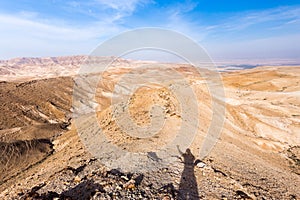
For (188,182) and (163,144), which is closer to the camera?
(188,182)

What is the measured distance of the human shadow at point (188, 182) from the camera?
7.37 meters

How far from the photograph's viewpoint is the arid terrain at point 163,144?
783cm

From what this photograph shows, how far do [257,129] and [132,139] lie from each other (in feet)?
49.1

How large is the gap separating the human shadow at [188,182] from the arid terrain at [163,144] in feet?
0.14

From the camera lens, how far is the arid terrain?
7.83 metres

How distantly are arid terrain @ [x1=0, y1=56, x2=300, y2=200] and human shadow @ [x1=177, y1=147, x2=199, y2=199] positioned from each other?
0.14ft

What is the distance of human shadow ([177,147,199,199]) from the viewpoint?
737cm

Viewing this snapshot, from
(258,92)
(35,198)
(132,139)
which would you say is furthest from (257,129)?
(35,198)

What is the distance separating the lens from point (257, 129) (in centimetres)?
2136

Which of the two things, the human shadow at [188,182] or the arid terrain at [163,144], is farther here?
the arid terrain at [163,144]

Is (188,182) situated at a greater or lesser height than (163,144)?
lesser

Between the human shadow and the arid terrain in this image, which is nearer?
the human shadow

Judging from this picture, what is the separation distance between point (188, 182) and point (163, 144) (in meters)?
3.08

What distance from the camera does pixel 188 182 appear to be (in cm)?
815
